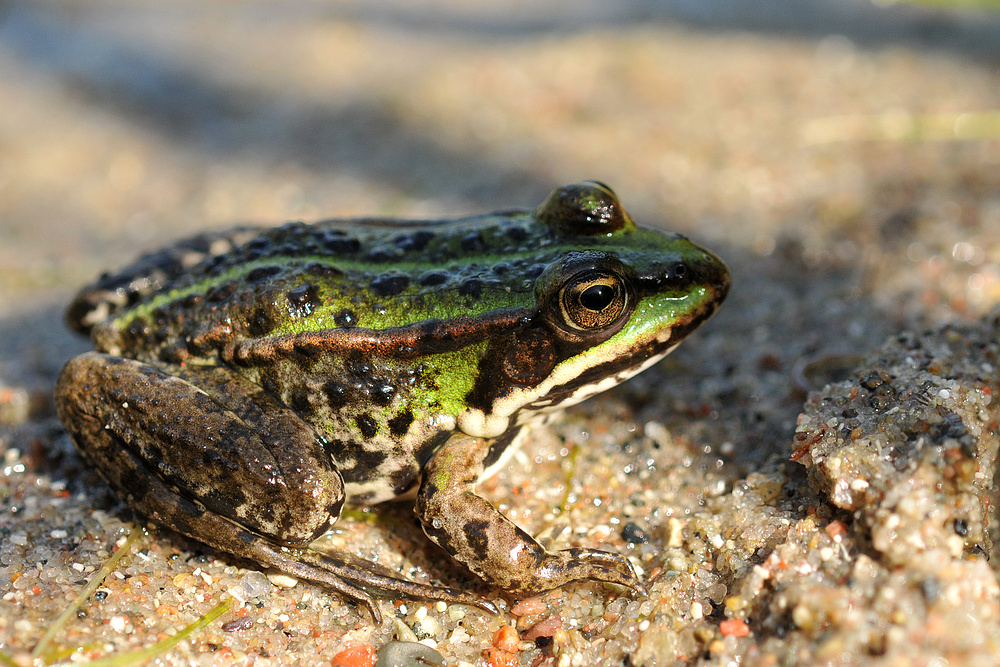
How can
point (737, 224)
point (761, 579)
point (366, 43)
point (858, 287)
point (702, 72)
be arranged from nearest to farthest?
1. point (761, 579)
2. point (858, 287)
3. point (737, 224)
4. point (702, 72)
5. point (366, 43)

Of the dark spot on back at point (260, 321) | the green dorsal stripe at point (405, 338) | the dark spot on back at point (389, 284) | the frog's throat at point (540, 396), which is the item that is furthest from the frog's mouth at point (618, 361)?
the dark spot on back at point (260, 321)

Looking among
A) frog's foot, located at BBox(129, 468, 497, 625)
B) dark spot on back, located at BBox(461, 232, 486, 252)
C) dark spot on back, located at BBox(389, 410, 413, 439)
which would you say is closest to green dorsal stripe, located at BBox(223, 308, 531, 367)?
dark spot on back, located at BBox(389, 410, 413, 439)

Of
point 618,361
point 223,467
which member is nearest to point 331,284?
point 223,467

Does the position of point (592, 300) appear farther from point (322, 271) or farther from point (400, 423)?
point (322, 271)

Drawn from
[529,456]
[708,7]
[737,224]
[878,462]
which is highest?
[708,7]

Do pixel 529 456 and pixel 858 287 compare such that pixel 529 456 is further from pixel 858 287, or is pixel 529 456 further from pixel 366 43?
pixel 366 43

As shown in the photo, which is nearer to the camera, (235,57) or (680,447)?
(680,447)

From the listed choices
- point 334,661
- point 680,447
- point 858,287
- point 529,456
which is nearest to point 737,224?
point 858,287
